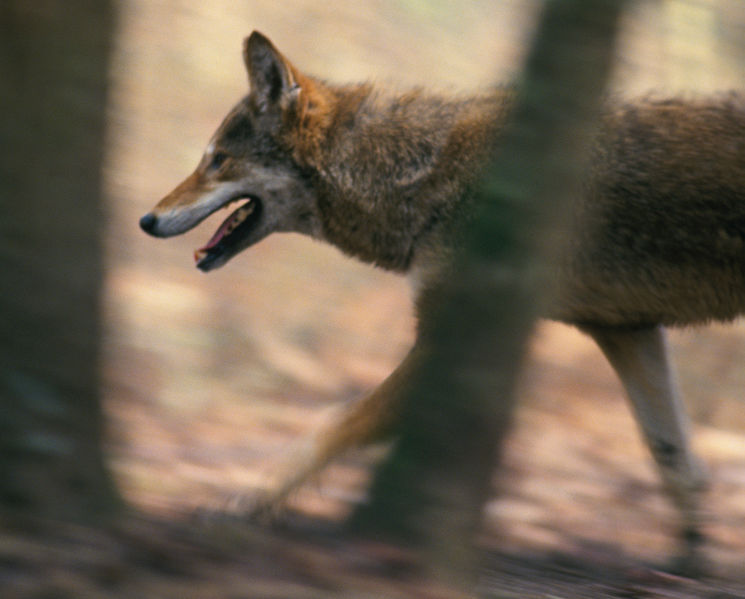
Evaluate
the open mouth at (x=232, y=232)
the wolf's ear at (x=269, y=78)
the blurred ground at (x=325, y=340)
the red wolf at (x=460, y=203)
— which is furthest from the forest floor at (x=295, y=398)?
the wolf's ear at (x=269, y=78)

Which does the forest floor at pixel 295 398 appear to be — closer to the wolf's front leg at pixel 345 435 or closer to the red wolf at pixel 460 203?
the wolf's front leg at pixel 345 435

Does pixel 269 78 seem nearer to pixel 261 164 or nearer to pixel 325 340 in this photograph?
pixel 261 164

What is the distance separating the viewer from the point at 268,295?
8195mm

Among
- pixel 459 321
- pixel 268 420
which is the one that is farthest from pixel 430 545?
pixel 268 420

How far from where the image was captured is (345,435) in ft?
12.8

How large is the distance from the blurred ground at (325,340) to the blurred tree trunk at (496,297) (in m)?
0.17

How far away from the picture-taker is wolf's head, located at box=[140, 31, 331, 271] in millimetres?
4570

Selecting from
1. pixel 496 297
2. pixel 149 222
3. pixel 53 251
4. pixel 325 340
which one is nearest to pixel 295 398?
pixel 325 340

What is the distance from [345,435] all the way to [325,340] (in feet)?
12.9

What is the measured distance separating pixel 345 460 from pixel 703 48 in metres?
3.42

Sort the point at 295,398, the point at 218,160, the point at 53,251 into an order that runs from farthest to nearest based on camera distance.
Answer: the point at 295,398
the point at 218,160
the point at 53,251

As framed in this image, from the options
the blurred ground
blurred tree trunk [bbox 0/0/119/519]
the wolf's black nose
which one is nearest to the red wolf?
the wolf's black nose

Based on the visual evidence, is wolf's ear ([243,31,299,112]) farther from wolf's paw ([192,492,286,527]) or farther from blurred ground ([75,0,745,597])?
wolf's paw ([192,492,286,527])

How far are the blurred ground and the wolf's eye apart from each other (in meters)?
0.51
